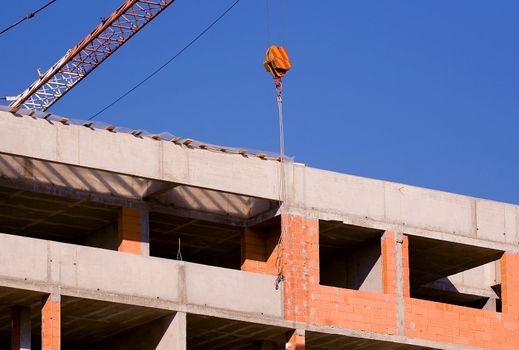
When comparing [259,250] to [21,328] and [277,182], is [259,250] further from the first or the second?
[21,328]

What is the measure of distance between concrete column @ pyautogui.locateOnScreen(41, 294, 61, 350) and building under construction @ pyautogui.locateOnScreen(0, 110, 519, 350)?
0.03 meters

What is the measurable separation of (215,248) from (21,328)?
369 inches

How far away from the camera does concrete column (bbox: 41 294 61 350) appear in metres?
38.6

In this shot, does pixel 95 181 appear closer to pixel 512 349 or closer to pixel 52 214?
pixel 52 214

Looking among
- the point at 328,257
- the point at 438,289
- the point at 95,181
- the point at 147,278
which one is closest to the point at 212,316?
the point at 147,278

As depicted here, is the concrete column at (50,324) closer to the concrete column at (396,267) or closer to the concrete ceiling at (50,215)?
the concrete ceiling at (50,215)

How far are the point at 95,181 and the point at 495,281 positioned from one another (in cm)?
1778

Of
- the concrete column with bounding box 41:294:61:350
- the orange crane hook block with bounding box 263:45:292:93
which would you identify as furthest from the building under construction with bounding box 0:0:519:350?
the orange crane hook block with bounding box 263:45:292:93

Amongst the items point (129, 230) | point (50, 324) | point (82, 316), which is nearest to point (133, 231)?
point (129, 230)

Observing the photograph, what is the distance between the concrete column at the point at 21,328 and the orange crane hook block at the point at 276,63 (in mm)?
13312

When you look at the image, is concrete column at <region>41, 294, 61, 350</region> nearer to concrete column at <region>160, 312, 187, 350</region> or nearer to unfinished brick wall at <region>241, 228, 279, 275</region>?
concrete column at <region>160, 312, 187, 350</region>

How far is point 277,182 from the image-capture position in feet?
143

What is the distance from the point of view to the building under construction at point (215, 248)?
39875 mm

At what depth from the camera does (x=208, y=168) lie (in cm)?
4238
